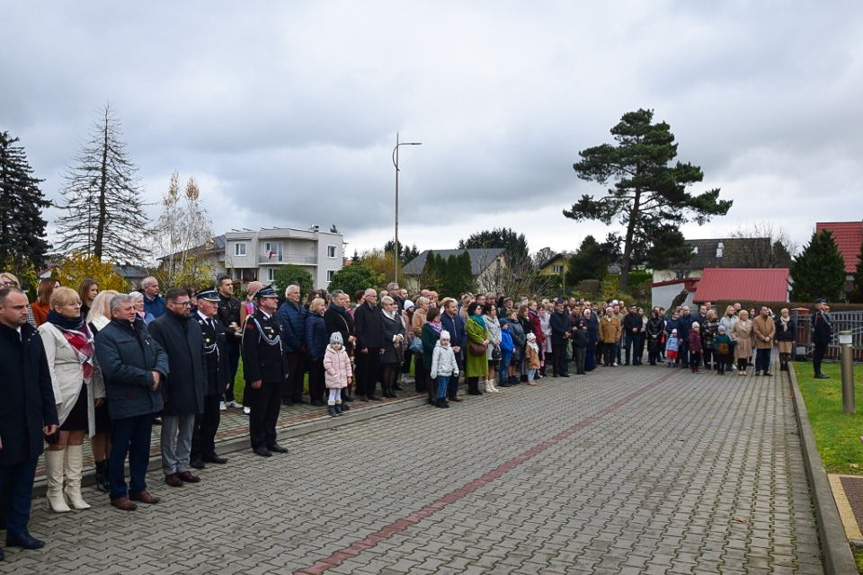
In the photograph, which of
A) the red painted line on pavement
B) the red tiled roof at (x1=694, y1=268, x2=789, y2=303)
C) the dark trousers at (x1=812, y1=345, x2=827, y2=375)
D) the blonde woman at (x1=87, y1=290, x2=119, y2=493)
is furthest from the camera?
the red tiled roof at (x1=694, y1=268, x2=789, y2=303)

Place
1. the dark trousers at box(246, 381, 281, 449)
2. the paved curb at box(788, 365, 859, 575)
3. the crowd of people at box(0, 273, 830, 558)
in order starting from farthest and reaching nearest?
the dark trousers at box(246, 381, 281, 449) → the crowd of people at box(0, 273, 830, 558) → the paved curb at box(788, 365, 859, 575)

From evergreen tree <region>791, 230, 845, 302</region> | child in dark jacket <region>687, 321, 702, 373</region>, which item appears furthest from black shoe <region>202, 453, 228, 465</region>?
evergreen tree <region>791, 230, 845, 302</region>

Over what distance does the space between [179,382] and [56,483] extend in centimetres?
137

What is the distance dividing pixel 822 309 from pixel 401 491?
15295 mm

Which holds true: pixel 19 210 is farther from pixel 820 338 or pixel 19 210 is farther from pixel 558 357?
pixel 820 338

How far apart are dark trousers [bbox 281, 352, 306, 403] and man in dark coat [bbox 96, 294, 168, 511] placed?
4.95 metres

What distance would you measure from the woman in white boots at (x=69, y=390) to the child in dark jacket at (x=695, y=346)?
59.2ft

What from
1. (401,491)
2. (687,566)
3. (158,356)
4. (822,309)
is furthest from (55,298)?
(822,309)

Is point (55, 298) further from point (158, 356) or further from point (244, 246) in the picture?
point (244, 246)

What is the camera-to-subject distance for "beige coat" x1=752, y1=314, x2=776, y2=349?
62.1 feet

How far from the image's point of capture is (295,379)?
12.0 meters

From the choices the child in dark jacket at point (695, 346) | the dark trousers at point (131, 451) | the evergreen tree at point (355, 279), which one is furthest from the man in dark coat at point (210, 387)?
the evergreen tree at point (355, 279)

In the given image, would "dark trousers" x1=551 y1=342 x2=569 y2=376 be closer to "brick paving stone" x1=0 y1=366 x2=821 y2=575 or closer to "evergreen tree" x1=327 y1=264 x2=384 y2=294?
"brick paving stone" x1=0 y1=366 x2=821 y2=575

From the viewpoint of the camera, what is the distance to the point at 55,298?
603 centimetres
